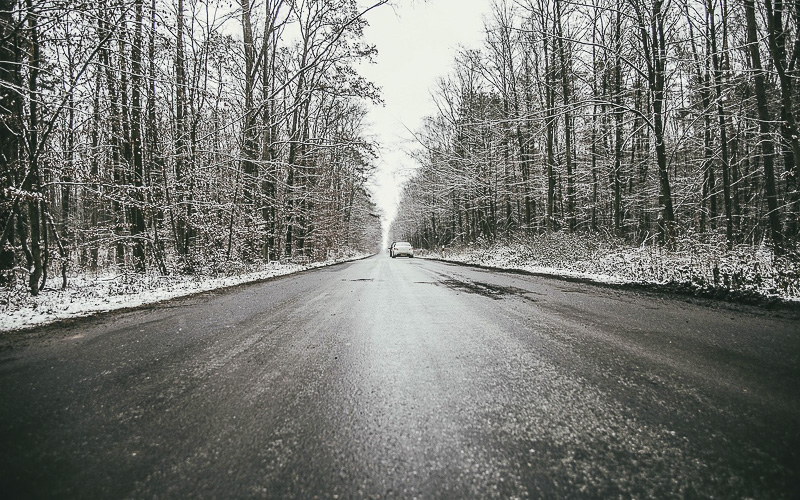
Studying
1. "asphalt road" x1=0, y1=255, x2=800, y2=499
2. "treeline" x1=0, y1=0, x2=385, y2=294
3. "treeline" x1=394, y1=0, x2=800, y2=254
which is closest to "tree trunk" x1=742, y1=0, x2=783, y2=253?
"treeline" x1=394, y1=0, x2=800, y2=254

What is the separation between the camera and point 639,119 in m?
11.9

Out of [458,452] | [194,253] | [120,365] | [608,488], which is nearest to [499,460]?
[458,452]

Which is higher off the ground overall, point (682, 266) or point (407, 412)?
point (682, 266)

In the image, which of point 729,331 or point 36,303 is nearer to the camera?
point 729,331

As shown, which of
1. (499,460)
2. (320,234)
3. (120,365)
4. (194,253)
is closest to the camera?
(499,460)

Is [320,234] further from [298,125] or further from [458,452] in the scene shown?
[458,452]

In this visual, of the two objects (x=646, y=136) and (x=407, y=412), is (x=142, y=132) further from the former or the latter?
(x=646, y=136)

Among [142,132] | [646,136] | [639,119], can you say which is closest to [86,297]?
[142,132]

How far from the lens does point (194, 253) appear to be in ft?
35.3

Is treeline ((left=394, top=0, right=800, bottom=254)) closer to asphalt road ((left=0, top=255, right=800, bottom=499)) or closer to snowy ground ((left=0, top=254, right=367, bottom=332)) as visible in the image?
asphalt road ((left=0, top=255, right=800, bottom=499))

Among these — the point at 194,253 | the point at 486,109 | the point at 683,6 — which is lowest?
the point at 194,253

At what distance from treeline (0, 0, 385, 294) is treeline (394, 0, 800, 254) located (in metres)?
7.98

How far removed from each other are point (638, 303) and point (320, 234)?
2083 cm

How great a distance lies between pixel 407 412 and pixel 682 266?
8.15 m
